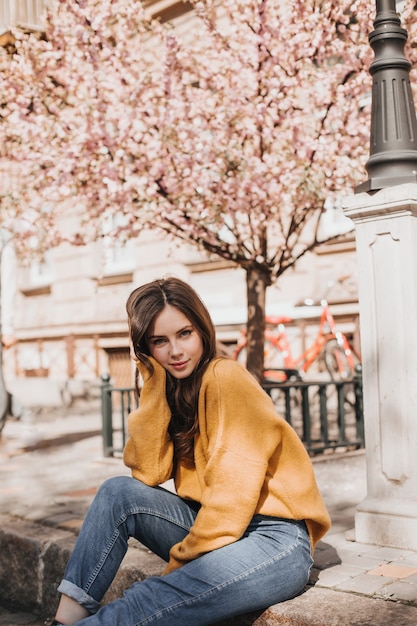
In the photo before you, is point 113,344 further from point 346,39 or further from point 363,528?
point 363,528

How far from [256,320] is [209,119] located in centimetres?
174

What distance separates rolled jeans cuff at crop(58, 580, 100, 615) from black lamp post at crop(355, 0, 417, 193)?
2.13 m

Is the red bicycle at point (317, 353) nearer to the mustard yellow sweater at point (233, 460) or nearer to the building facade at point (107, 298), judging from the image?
the building facade at point (107, 298)

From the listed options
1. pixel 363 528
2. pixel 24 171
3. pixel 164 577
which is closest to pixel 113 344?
pixel 24 171

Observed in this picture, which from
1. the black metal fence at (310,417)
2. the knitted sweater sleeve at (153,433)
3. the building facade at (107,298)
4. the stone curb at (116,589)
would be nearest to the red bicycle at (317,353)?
the building facade at (107,298)

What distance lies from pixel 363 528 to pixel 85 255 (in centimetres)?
1221

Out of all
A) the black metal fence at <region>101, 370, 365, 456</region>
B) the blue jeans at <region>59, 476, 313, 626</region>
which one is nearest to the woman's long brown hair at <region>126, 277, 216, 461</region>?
the blue jeans at <region>59, 476, 313, 626</region>

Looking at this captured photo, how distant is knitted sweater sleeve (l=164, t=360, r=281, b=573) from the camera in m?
2.52

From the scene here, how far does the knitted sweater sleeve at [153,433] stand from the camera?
2871 mm

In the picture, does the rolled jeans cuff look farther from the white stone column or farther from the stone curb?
the white stone column

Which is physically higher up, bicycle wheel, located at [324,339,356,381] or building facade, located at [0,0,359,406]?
building facade, located at [0,0,359,406]

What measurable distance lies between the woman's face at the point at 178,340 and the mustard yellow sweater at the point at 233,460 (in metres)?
0.12

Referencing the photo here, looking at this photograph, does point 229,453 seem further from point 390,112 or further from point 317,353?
point 317,353

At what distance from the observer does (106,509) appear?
278cm
